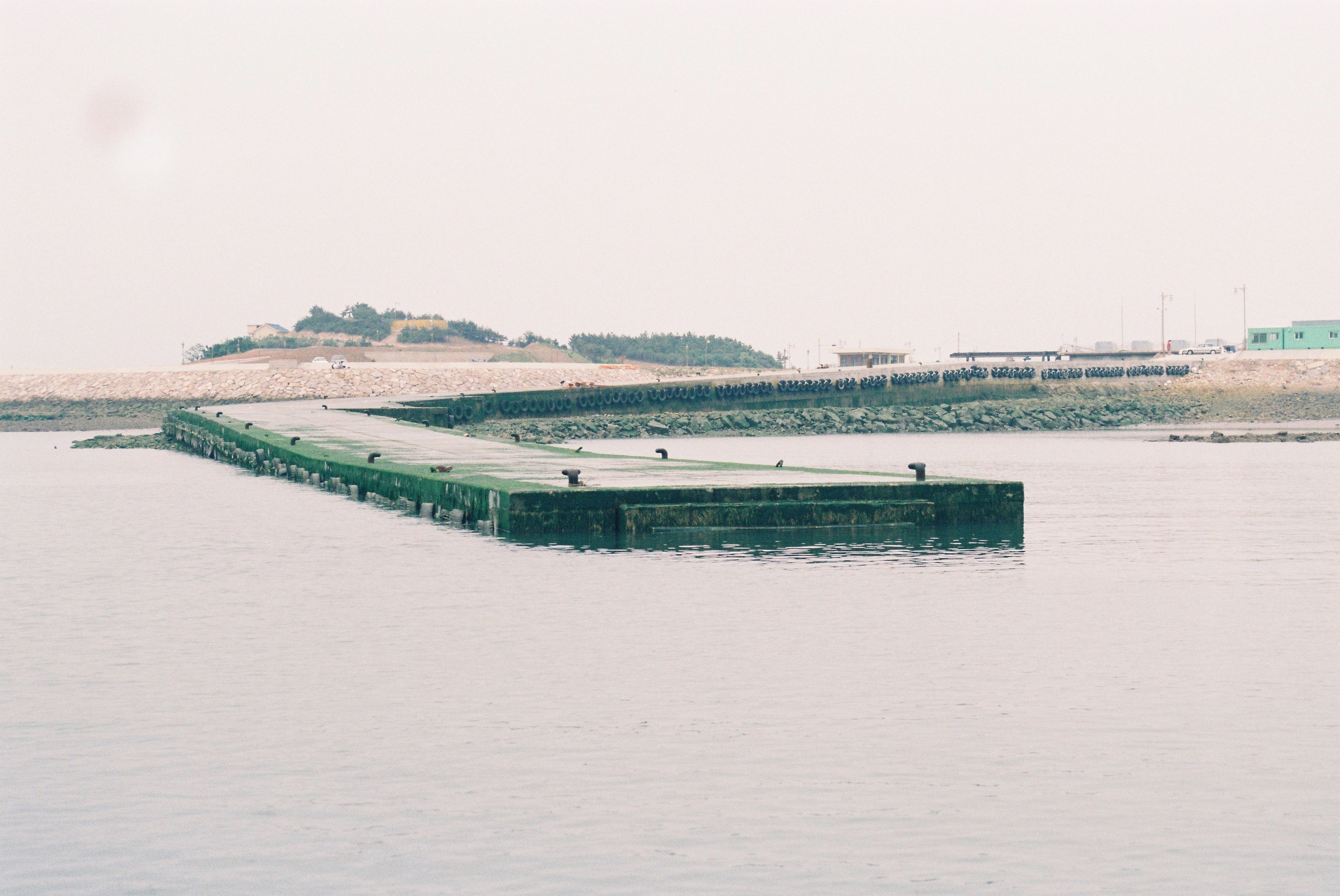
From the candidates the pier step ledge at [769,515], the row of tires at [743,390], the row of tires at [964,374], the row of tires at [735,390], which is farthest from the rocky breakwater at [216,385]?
the pier step ledge at [769,515]

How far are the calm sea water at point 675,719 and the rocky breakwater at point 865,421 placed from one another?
59.1 metres

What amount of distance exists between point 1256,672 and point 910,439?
70053 mm

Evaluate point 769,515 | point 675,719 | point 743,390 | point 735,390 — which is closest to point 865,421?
point 743,390

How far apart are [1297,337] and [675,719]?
178 m

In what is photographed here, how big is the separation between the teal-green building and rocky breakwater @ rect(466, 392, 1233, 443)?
6846 centimetres

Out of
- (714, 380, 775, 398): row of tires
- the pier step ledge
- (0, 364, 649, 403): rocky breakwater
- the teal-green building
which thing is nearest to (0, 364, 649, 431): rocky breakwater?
(0, 364, 649, 403): rocky breakwater

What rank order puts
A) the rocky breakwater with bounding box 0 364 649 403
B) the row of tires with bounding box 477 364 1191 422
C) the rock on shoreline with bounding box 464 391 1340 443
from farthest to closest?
the rocky breakwater with bounding box 0 364 649 403, the row of tires with bounding box 477 364 1191 422, the rock on shoreline with bounding box 464 391 1340 443

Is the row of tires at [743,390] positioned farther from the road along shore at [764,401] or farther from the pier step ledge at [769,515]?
the pier step ledge at [769,515]

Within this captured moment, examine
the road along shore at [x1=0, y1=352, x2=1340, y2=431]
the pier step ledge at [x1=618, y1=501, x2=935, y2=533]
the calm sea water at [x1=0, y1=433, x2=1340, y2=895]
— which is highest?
the road along shore at [x1=0, y1=352, x2=1340, y2=431]

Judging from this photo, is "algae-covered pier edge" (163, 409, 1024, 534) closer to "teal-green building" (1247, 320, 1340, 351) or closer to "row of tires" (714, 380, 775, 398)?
"row of tires" (714, 380, 775, 398)

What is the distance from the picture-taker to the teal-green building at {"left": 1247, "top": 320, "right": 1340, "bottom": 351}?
577 ft

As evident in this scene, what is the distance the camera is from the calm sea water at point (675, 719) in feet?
33.1

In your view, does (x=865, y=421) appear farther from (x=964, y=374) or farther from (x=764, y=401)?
(x=964, y=374)

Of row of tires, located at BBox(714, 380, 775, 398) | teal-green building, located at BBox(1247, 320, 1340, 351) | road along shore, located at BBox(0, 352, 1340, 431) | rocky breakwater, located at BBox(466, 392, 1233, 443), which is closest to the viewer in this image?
rocky breakwater, located at BBox(466, 392, 1233, 443)
